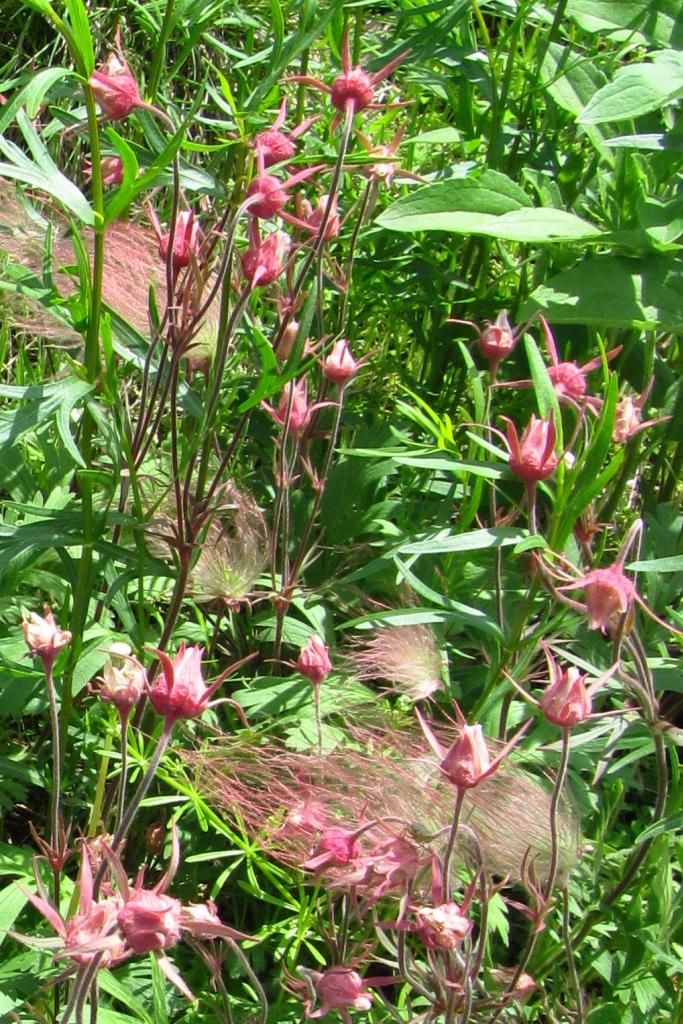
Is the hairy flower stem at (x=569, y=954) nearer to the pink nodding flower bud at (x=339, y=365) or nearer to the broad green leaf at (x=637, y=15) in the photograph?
the pink nodding flower bud at (x=339, y=365)

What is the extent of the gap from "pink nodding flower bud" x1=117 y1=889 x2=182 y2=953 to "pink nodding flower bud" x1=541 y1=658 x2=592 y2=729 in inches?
11.4

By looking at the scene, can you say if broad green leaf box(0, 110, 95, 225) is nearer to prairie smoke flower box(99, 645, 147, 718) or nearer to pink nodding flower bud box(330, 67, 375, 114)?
pink nodding flower bud box(330, 67, 375, 114)

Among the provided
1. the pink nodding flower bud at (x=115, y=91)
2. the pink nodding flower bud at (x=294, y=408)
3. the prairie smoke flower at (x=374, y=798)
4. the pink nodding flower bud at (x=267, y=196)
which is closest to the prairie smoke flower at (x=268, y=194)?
the pink nodding flower bud at (x=267, y=196)

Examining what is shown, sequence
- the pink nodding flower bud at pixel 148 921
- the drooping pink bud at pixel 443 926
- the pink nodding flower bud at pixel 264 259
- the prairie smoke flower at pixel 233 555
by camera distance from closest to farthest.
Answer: the pink nodding flower bud at pixel 148 921 → the drooping pink bud at pixel 443 926 → the pink nodding flower bud at pixel 264 259 → the prairie smoke flower at pixel 233 555

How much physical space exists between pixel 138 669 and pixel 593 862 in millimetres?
594

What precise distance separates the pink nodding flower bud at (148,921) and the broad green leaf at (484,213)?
81cm

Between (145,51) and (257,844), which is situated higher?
(145,51)

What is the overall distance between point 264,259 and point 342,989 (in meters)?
0.59

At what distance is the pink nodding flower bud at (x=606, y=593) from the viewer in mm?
873

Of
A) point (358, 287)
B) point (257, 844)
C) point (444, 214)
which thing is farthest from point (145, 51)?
point (257, 844)

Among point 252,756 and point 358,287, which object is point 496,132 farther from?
point 252,756

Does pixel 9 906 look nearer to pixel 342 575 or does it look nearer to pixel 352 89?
pixel 342 575

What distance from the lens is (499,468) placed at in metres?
1.08

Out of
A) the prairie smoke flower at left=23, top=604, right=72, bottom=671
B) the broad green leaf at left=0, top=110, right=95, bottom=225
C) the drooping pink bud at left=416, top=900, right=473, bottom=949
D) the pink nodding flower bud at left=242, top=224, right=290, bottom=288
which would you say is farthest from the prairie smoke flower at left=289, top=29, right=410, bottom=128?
the drooping pink bud at left=416, top=900, right=473, bottom=949
